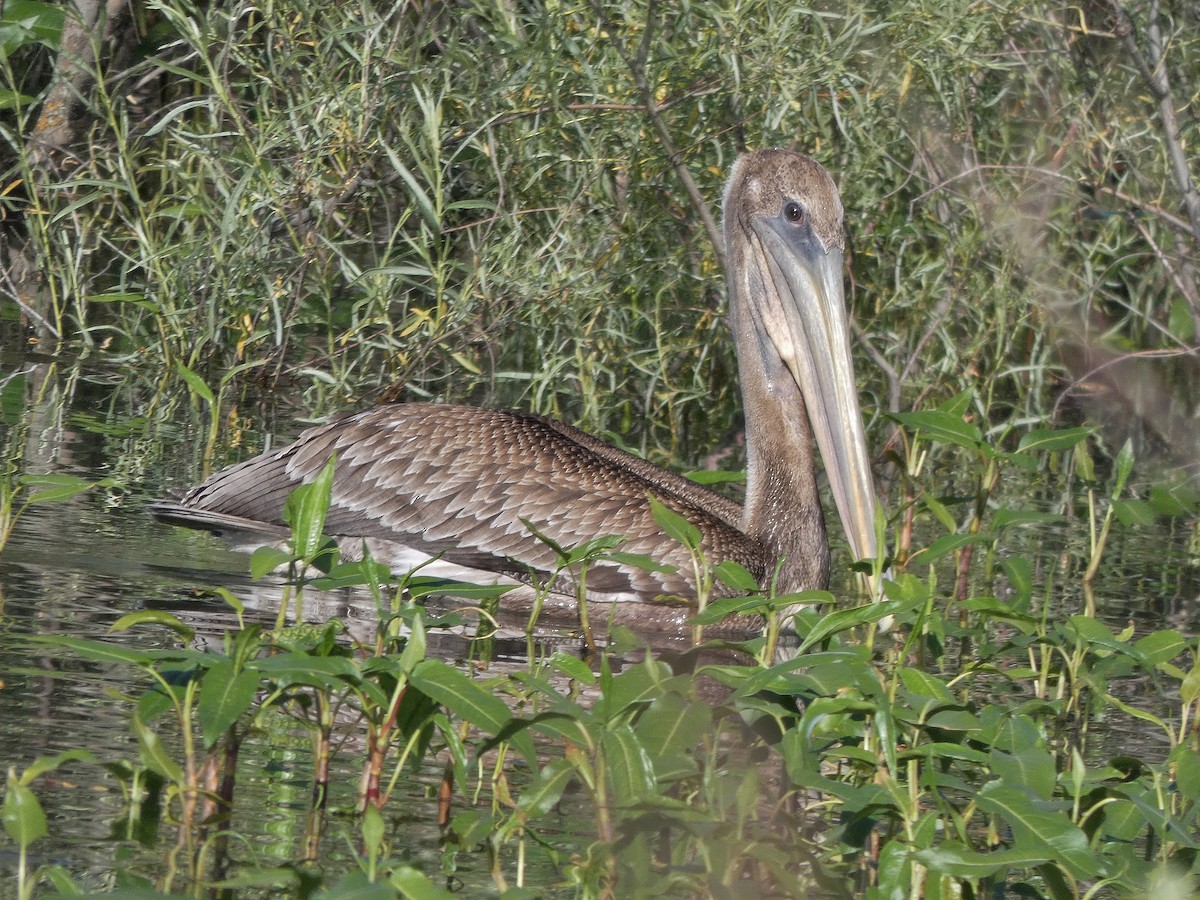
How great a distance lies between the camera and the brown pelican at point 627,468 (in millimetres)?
6484

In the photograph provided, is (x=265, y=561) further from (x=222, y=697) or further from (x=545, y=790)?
(x=545, y=790)

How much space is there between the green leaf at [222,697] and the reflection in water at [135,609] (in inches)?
9.3

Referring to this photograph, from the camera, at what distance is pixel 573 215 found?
8.55m

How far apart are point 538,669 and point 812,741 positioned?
920 millimetres

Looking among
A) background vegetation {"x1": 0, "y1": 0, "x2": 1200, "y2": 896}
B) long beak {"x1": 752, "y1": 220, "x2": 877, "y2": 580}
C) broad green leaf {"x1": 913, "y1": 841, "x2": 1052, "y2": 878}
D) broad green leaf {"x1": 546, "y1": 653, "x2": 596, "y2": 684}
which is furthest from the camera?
background vegetation {"x1": 0, "y1": 0, "x2": 1200, "y2": 896}

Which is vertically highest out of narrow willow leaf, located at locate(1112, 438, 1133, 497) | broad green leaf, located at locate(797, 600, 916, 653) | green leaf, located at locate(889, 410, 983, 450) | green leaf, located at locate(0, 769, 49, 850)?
green leaf, located at locate(889, 410, 983, 450)

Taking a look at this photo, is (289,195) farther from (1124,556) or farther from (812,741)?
(812,741)

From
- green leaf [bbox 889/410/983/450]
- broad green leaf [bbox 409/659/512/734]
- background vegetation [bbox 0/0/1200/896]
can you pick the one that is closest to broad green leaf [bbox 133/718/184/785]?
broad green leaf [bbox 409/659/512/734]

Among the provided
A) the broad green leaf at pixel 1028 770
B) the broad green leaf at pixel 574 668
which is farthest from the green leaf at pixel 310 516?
the broad green leaf at pixel 1028 770

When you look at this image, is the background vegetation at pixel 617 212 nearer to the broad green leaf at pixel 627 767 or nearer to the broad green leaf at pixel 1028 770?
the broad green leaf at pixel 1028 770

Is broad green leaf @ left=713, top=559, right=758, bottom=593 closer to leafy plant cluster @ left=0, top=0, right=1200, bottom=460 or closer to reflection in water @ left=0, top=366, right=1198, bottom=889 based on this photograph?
reflection in water @ left=0, top=366, right=1198, bottom=889

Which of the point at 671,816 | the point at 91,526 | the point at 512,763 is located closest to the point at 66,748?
the point at 512,763

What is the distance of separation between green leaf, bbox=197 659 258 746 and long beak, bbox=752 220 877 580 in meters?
3.44

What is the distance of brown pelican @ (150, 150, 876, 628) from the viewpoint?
21.3 feet
